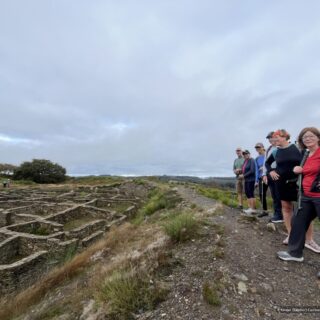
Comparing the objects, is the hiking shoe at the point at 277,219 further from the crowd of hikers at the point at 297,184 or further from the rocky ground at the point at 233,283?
the rocky ground at the point at 233,283

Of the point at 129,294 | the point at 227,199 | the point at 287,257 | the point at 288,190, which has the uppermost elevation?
the point at 288,190

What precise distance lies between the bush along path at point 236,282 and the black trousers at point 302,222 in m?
0.29

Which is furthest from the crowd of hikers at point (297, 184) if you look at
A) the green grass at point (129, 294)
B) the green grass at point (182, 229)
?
the green grass at point (129, 294)

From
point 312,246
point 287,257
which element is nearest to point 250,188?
point 312,246

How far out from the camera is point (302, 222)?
4.38 m

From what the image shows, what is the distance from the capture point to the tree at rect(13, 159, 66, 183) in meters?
58.9

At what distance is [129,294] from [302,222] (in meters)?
3.02

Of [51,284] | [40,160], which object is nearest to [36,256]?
[51,284]

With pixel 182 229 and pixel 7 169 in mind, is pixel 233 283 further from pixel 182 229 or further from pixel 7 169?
pixel 7 169

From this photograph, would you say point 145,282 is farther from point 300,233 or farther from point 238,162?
point 238,162

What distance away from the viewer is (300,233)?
4410 millimetres

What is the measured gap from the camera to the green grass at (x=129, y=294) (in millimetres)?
3689

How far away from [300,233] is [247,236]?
5.53ft

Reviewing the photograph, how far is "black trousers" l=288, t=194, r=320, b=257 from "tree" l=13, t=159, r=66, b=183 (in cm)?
6206
